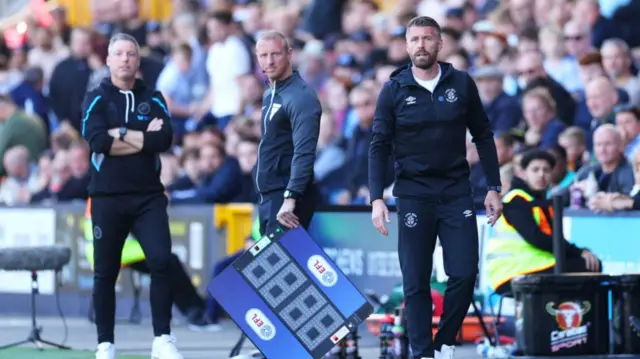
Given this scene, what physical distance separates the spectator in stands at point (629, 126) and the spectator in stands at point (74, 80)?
9696 millimetres

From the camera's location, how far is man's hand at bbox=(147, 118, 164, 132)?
447 inches

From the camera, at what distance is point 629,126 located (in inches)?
577

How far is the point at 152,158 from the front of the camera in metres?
11.4

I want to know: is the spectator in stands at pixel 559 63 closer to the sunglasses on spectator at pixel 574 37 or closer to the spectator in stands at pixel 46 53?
the sunglasses on spectator at pixel 574 37

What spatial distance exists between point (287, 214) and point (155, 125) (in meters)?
1.40

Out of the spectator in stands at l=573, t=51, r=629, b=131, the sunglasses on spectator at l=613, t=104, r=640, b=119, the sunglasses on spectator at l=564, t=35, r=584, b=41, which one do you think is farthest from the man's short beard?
the sunglasses on spectator at l=564, t=35, r=584, b=41

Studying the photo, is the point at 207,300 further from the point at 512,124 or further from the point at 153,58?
the point at 153,58

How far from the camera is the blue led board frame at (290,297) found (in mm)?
10812

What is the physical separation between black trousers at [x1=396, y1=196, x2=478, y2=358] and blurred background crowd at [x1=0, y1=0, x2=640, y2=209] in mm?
3244

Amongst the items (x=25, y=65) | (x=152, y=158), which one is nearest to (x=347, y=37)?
(x=25, y=65)

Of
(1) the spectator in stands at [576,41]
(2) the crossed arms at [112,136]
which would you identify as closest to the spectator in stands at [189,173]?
(1) the spectator in stands at [576,41]

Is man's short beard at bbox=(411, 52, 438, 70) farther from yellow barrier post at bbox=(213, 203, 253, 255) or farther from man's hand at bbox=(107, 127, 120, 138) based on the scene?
yellow barrier post at bbox=(213, 203, 253, 255)

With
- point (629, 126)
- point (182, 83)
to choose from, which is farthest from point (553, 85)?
point (182, 83)

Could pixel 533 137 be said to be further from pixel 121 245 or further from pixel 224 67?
pixel 224 67
